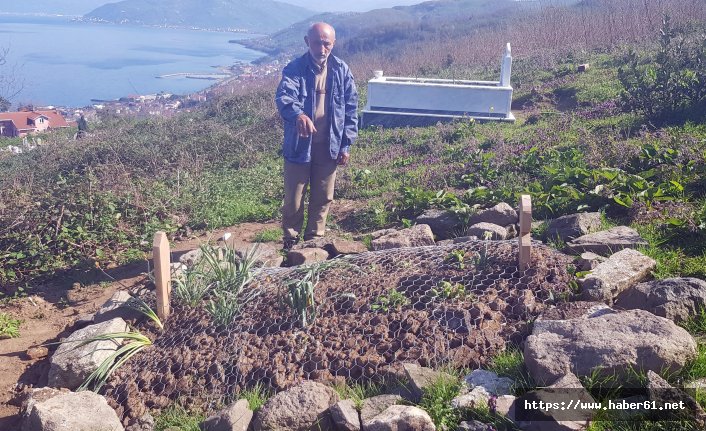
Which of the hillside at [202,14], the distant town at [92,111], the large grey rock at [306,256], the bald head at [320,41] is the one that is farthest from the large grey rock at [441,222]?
the hillside at [202,14]

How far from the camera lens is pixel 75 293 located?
5609mm

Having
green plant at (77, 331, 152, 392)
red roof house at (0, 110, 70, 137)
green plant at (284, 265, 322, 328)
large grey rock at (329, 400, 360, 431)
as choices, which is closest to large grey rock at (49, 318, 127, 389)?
green plant at (77, 331, 152, 392)

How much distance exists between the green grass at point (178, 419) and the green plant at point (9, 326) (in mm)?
1992

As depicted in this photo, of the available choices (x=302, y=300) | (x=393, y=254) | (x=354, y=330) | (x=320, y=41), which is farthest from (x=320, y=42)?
(x=354, y=330)

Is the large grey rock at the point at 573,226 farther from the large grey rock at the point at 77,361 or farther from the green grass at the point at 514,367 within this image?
the large grey rock at the point at 77,361

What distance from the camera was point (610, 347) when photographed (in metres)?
3.06

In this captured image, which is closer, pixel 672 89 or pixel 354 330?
pixel 354 330

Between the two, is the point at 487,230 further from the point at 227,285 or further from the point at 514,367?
the point at 227,285

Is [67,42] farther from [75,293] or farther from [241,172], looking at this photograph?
[75,293]

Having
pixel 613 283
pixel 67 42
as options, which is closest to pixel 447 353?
pixel 613 283

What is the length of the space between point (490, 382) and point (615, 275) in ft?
4.29

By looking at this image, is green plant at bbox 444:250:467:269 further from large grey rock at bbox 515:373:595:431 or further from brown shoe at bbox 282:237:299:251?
brown shoe at bbox 282:237:299:251

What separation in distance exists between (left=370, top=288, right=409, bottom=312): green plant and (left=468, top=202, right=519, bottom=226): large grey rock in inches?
74.4

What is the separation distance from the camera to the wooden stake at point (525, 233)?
4047 millimetres
